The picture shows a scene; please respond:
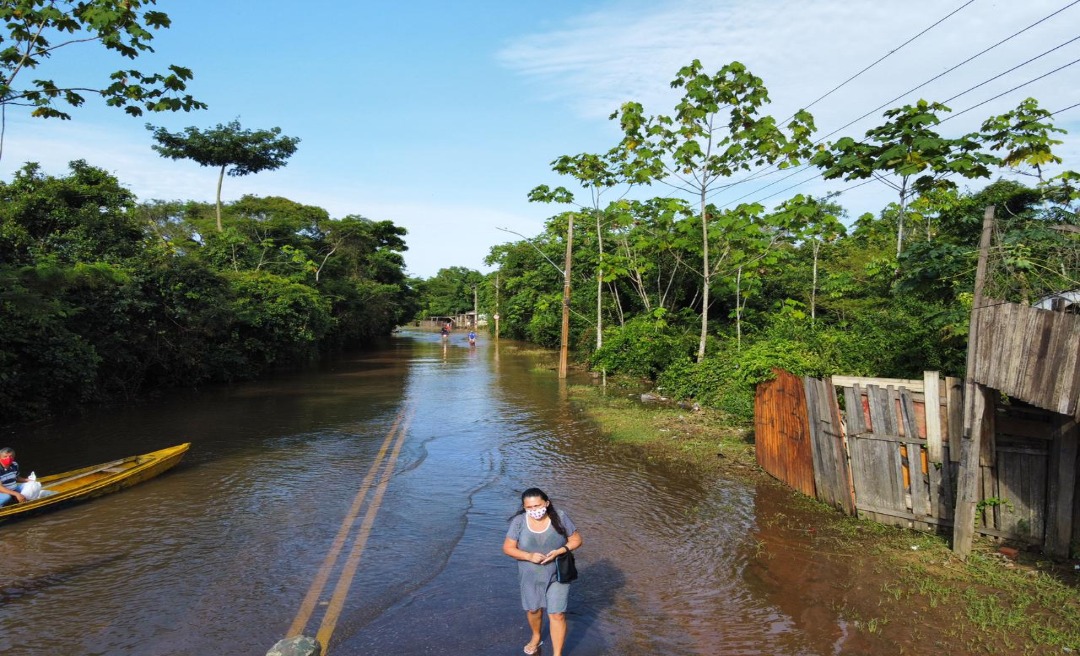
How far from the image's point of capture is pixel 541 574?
507 cm

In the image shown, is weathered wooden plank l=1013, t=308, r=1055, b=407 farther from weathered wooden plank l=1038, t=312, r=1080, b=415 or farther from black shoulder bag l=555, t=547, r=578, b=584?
black shoulder bag l=555, t=547, r=578, b=584

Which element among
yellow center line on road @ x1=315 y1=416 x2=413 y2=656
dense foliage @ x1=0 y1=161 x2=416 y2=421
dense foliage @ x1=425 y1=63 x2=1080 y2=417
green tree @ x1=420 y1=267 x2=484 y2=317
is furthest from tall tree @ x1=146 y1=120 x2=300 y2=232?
green tree @ x1=420 y1=267 x2=484 y2=317

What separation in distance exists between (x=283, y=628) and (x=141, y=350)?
61.0 ft

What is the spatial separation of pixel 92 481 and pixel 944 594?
1158 cm

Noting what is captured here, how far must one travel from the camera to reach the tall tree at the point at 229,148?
43219 millimetres

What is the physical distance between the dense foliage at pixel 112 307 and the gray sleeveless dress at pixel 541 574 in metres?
11.8

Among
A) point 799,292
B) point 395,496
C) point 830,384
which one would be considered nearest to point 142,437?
point 395,496

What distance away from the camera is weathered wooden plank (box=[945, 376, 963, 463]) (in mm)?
7168

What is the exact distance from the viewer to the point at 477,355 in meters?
43.6

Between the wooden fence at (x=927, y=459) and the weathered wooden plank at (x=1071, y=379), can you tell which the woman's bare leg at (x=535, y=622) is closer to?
the weathered wooden plank at (x=1071, y=379)

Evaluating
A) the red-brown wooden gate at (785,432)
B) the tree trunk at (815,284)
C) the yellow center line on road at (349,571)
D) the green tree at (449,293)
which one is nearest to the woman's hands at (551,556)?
the yellow center line on road at (349,571)

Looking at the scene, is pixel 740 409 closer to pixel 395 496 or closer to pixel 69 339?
pixel 395 496

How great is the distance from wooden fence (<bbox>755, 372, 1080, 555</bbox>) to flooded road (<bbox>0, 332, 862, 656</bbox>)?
108 cm

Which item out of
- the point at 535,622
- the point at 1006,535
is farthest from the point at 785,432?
the point at 535,622
